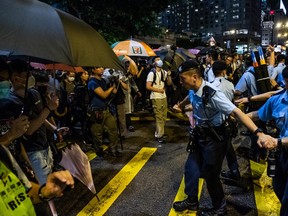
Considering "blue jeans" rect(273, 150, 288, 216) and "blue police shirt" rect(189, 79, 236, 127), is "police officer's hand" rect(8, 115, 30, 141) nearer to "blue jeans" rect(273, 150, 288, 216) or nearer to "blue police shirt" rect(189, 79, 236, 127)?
"blue police shirt" rect(189, 79, 236, 127)

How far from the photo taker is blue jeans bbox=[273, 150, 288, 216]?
279 cm

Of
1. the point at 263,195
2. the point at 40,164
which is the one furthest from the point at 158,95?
the point at 40,164

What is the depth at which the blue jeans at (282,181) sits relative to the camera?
2.79 metres

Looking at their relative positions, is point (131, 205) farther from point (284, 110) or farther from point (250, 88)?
point (250, 88)

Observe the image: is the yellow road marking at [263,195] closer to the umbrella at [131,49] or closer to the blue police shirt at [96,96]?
the blue police shirt at [96,96]

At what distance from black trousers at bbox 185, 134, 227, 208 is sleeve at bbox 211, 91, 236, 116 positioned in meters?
0.43

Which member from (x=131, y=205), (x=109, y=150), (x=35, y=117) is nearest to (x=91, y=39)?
(x=35, y=117)

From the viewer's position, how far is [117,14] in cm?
1152

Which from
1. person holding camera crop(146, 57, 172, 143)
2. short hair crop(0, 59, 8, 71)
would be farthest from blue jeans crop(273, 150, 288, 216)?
person holding camera crop(146, 57, 172, 143)

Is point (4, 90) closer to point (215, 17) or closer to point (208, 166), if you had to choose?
point (208, 166)

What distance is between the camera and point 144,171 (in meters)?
5.27

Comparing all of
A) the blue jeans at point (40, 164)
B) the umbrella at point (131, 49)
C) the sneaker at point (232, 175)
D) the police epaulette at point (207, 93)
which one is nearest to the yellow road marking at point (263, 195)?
the sneaker at point (232, 175)

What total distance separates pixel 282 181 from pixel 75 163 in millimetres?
2180

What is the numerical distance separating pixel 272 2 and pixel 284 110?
2124 centimetres
